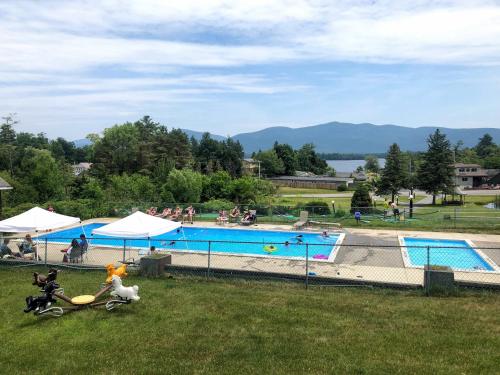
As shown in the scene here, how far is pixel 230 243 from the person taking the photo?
2239 centimetres

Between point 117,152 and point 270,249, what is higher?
point 117,152

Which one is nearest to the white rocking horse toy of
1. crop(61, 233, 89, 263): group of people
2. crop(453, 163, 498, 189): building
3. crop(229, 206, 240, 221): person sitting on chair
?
crop(61, 233, 89, 263): group of people

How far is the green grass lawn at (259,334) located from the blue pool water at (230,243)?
8.54 meters

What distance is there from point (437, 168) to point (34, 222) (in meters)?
46.3

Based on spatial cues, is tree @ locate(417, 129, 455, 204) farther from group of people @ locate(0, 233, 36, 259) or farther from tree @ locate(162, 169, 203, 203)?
group of people @ locate(0, 233, 36, 259)

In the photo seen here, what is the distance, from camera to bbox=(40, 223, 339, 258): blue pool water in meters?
21.0

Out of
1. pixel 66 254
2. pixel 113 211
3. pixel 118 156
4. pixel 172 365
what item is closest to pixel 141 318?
pixel 172 365

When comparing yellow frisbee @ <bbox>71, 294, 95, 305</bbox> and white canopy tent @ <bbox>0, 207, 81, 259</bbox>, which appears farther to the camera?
white canopy tent @ <bbox>0, 207, 81, 259</bbox>

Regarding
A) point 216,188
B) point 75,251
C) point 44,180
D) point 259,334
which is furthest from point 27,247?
point 216,188

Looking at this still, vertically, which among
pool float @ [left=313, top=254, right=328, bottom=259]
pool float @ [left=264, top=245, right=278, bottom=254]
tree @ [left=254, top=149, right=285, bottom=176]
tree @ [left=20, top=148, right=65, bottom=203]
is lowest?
pool float @ [left=264, top=245, right=278, bottom=254]

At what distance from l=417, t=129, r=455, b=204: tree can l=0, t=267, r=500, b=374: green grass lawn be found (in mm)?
42873

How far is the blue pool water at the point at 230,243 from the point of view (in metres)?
21.0

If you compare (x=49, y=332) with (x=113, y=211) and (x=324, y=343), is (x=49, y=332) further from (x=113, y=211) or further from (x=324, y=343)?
(x=113, y=211)

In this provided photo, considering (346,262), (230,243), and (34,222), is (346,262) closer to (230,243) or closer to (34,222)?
(230,243)
